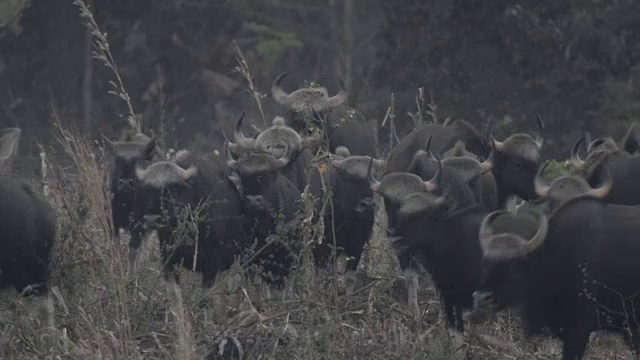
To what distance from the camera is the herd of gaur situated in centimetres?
1112

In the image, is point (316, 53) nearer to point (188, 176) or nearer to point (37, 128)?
point (37, 128)

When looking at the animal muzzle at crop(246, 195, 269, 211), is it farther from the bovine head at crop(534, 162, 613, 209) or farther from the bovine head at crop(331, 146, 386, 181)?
the bovine head at crop(534, 162, 613, 209)

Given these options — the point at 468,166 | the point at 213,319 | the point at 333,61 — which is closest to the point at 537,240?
the point at 213,319

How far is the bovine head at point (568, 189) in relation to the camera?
454 inches

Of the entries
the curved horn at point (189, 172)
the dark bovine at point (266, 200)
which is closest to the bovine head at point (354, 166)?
the dark bovine at point (266, 200)

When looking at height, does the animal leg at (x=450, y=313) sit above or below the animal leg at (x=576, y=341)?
below

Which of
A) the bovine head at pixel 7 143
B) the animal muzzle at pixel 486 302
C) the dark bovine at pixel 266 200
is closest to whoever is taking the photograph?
the animal muzzle at pixel 486 302

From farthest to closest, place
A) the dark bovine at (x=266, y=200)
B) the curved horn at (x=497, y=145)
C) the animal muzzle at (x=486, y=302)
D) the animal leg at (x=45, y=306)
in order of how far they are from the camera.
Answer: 1. the curved horn at (x=497, y=145)
2. the dark bovine at (x=266, y=200)
3. the animal leg at (x=45, y=306)
4. the animal muzzle at (x=486, y=302)

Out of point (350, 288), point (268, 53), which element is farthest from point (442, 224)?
point (268, 53)

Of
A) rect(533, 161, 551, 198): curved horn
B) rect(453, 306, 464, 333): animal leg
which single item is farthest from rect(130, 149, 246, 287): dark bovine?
rect(533, 161, 551, 198): curved horn

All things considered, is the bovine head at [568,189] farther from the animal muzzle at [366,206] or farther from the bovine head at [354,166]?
the bovine head at [354,166]

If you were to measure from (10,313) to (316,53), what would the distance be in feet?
81.1

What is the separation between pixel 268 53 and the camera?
33.8 m

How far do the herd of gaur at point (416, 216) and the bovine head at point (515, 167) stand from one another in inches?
0.5
